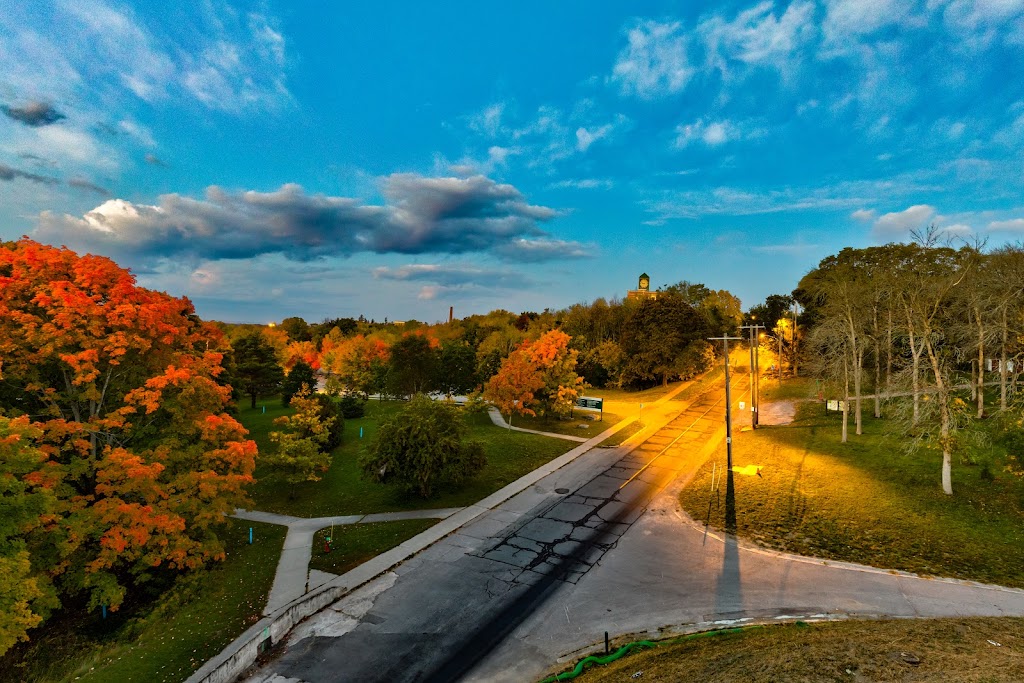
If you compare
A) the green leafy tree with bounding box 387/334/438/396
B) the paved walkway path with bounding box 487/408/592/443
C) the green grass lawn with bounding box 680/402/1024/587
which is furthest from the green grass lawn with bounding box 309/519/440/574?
the green leafy tree with bounding box 387/334/438/396

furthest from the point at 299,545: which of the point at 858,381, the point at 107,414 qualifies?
the point at 858,381

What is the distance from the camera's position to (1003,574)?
14.2 metres

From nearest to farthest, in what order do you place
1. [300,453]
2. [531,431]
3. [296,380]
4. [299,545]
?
[299,545]
[300,453]
[531,431]
[296,380]

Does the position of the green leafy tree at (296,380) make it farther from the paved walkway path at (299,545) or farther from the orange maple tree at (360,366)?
the paved walkway path at (299,545)

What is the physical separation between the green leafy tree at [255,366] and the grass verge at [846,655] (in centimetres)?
5340

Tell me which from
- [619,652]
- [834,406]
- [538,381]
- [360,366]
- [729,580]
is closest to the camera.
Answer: [619,652]

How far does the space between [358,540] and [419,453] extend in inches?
182

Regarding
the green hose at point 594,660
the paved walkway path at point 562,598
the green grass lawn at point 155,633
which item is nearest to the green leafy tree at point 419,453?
the paved walkway path at point 562,598

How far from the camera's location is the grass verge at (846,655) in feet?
27.5

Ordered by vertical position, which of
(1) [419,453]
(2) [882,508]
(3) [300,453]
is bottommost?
(2) [882,508]

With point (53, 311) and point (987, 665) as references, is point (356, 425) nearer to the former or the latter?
point (53, 311)

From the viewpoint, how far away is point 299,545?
58.6 feet

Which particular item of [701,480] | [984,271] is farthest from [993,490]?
[984,271]

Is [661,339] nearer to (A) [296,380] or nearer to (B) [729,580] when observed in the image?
(A) [296,380]
